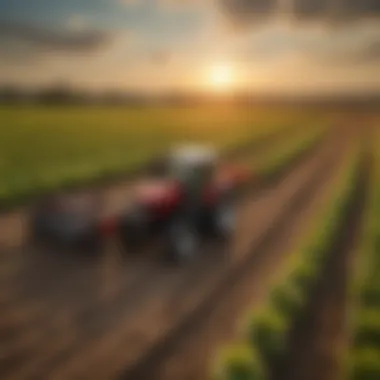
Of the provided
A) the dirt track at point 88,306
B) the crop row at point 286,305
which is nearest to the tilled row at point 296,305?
the crop row at point 286,305

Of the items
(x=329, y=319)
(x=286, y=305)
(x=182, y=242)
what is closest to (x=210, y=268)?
(x=182, y=242)

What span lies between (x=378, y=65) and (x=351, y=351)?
69cm

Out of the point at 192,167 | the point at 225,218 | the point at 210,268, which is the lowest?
the point at 210,268

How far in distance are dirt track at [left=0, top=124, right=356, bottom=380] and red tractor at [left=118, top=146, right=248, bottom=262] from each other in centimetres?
5

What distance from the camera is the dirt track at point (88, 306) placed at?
1.43m

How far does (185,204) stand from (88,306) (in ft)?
1.09

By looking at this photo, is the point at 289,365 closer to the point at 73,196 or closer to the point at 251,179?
the point at 251,179

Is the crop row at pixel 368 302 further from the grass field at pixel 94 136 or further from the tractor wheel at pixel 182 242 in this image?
the tractor wheel at pixel 182 242

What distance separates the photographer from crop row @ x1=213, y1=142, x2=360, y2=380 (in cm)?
139

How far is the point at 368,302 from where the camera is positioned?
1486 millimetres

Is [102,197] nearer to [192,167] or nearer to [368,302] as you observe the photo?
[192,167]

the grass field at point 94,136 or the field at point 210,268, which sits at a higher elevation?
the grass field at point 94,136

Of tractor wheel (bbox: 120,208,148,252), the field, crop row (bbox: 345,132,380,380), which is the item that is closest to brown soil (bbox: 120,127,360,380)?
the field

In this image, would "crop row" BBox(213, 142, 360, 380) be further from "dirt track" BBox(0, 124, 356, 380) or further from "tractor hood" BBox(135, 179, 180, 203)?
"tractor hood" BBox(135, 179, 180, 203)
